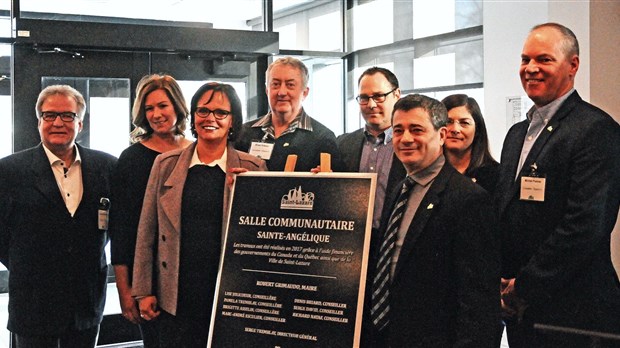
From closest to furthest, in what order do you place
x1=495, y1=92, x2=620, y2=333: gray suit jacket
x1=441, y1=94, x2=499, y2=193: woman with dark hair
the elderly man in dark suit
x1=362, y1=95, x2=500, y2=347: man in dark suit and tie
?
x1=362, y1=95, x2=500, y2=347: man in dark suit and tie < x1=495, y1=92, x2=620, y2=333: gray suit jacket < x1=441, y1=94, x2=499, y2=193: woman with dark hair < the elderly man in dark suit

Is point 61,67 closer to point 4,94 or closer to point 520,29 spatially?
point 4,94

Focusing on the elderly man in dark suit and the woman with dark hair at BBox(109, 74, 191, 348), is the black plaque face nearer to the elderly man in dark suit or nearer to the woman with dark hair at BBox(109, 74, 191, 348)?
the woman with dark hair at BBox(109, 74, 191, 348)

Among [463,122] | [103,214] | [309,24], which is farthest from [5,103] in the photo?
[463,122]

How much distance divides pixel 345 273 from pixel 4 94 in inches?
154

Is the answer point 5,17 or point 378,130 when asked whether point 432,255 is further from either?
point 5,17

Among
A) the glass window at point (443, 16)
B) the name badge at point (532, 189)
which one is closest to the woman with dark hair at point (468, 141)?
the name badge at point (532, 189)

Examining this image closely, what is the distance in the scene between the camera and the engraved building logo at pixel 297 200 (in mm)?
2705

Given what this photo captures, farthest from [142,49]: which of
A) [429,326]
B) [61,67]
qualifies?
[429,326]

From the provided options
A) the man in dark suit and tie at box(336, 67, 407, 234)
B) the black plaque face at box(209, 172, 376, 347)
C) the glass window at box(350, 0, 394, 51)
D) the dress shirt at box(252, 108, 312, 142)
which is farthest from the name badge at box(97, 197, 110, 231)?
the glass window at box(350, 0, 394, 51)

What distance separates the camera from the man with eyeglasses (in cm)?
346

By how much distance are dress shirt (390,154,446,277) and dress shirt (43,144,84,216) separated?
174cm

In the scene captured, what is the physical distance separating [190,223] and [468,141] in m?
1.27

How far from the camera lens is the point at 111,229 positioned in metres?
3.41

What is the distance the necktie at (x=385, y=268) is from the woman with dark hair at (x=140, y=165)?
118cm
